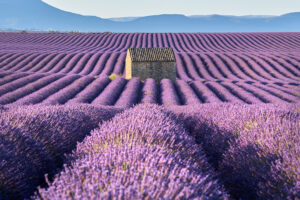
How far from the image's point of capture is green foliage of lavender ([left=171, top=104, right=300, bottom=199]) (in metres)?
3.07

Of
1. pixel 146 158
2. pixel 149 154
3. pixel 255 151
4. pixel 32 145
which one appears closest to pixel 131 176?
pixel 146 158

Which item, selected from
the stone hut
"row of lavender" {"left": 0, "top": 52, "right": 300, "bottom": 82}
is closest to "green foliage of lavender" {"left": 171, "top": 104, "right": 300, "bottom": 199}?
the stone hut

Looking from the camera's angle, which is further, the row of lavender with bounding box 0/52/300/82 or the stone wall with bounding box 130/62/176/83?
the row of lavender with bounding box 0/52/300/82

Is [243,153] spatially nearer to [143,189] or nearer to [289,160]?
[289,160]

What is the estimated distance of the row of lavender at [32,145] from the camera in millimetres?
2783

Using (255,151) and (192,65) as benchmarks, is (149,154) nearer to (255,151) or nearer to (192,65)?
(255,151)

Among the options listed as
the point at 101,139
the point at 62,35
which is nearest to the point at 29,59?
the point at 62,35

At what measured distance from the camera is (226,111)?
223 inches

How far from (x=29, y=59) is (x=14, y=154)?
1205 inches

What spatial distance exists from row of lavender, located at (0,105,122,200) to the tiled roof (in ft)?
60.0

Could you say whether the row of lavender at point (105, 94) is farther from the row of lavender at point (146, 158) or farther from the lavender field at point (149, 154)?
the row of lavender at point (146, 158)

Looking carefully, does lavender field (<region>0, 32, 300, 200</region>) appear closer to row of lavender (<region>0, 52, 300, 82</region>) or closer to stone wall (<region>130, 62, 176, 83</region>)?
stone wall (<region>130, 62, 176, 83</region>)

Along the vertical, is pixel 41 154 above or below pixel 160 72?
above

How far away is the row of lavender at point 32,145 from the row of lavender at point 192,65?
73.5 feet
